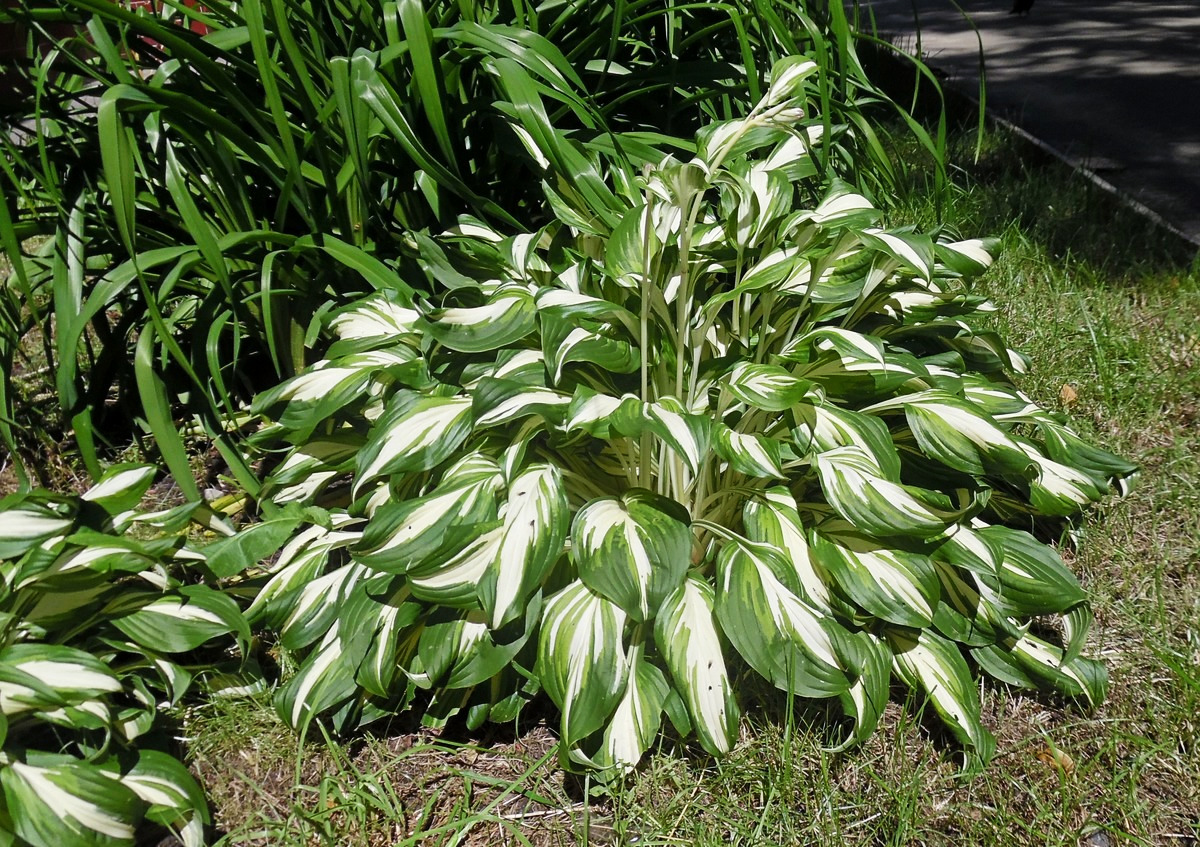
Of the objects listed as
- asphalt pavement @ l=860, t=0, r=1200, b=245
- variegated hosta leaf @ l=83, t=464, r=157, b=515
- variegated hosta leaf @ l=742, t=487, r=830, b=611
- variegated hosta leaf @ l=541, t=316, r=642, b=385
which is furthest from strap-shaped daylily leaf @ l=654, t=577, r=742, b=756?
asphalt pavement @ l=860, t=0, r=1200, b=245

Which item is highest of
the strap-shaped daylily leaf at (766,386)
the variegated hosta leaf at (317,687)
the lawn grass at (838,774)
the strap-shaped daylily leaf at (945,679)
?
the strap-shaped daylily leaf at (766,386)

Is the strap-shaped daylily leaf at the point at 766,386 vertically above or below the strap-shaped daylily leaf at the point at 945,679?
above

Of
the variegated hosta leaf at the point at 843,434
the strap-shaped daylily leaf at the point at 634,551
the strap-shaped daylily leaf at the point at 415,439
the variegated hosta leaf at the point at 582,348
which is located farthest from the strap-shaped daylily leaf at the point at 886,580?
the strap-shaped daylily leaf at the point at 415,439

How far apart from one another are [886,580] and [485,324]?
2.79ft

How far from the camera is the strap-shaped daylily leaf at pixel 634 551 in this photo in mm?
1385

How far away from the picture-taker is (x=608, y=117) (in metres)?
2.35

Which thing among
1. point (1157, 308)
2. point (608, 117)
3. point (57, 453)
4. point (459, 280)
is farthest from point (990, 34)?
point (57, 453)

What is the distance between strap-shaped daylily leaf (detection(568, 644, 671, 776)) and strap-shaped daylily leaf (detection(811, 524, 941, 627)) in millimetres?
334

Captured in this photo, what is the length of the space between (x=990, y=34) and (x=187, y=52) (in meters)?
6.97

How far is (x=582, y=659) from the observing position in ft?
4.69

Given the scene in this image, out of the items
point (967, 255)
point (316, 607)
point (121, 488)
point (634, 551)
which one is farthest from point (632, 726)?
point (967, 255)

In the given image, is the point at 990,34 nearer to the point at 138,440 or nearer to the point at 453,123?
the point at 453,123

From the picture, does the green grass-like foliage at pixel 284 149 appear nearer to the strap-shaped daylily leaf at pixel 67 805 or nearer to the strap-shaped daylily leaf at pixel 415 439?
the strap-shaped daylily leaf at pixel 415 439

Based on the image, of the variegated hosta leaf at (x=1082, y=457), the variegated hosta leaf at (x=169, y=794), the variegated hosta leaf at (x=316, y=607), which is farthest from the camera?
the variegated hosta leaf at (x=1082, y=457)
